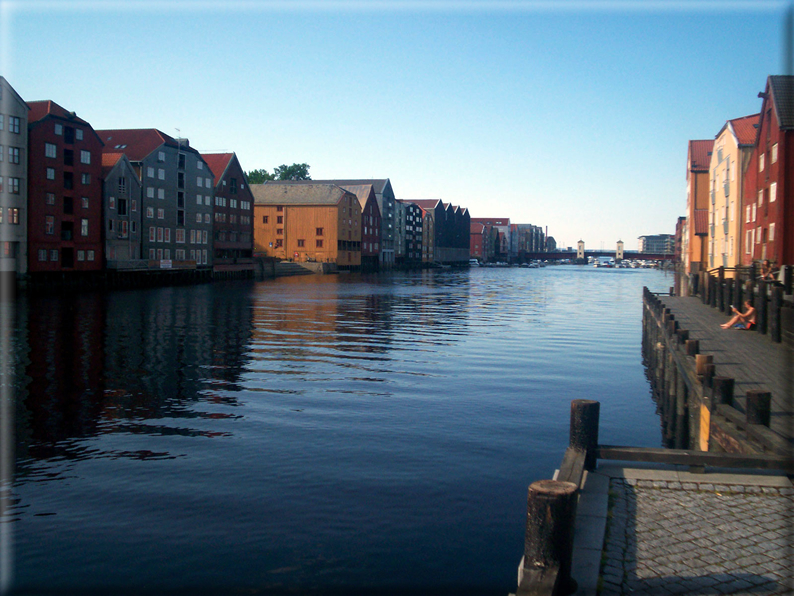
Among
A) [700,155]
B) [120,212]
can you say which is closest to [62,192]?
[120,212]

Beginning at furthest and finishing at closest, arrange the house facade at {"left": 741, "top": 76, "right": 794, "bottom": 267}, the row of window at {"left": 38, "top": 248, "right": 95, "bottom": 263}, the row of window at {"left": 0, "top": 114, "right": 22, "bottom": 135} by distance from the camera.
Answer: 1. the row of window at {"left": 38, "top": 248, "right": 95, "bottom": 263}
2. the row of window at {"left": 0, "top": 114, "right": 22, "bottom": 135}
3. the house facade at {"left": 741, "top": 76, "right": 794, "bottom": 267}

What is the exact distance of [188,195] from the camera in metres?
95.6

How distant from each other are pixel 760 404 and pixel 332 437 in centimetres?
815

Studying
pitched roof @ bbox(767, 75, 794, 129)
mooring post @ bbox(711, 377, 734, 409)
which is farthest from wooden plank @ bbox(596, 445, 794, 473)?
pitched roof @ bbox(767, 75, 794, 129)

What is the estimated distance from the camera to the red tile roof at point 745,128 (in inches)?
2184

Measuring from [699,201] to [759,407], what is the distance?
2957 inches

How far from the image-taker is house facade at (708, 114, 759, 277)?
180ft

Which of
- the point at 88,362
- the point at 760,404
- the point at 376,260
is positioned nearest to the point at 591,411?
the point at 760,404

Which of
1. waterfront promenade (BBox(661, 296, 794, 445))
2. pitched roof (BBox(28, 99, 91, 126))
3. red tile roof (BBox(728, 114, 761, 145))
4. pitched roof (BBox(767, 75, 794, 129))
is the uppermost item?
pitched roof (BBox(28, 99, 91, 126))

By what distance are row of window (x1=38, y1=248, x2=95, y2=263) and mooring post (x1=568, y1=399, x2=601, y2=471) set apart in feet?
221

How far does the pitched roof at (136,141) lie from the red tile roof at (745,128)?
6754 cm

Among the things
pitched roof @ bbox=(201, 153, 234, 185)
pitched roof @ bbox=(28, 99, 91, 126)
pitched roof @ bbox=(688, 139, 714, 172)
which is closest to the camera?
pitched roof @ bbox=(28, 99, 91, 126)

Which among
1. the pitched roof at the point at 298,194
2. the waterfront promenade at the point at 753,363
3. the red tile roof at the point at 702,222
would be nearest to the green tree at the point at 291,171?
the pitched roof at the point at 298,194

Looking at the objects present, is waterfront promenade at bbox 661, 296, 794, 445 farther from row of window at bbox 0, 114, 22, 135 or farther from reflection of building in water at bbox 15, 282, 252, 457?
row of window at bbox 0, 114, 22, 135
